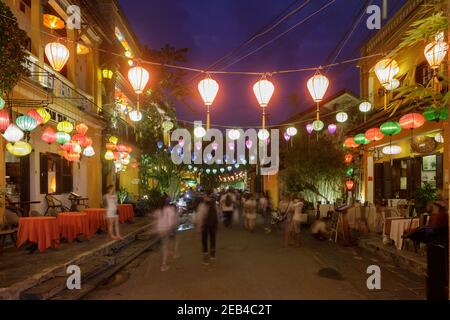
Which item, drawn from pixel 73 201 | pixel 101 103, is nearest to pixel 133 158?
pixel 101 103

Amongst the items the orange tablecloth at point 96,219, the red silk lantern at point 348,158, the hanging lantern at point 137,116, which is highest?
A: the hanging lantern at point 137,116

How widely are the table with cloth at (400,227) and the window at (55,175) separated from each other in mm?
12977

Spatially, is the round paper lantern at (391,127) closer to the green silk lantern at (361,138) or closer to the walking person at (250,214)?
the green silk lantern at (361,138)

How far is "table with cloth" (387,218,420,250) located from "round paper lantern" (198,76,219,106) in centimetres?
684

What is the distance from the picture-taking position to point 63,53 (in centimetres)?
1086

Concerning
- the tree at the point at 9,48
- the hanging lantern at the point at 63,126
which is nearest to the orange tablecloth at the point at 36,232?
the hanging lantern at the point at 63,126

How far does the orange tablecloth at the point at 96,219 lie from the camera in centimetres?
1447

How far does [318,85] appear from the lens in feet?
34.2

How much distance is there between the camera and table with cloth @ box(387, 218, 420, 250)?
1188cm

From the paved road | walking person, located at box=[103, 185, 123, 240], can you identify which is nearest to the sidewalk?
walking person, located at box=[103, 185, 123, 240]

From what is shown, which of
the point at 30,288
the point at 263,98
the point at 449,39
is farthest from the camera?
the point at 263,98

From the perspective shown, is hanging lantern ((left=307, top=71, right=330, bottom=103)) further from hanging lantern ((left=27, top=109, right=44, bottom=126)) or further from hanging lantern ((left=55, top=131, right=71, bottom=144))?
hanging lantern ((left=55, top=131, right=71, bottom=144))
